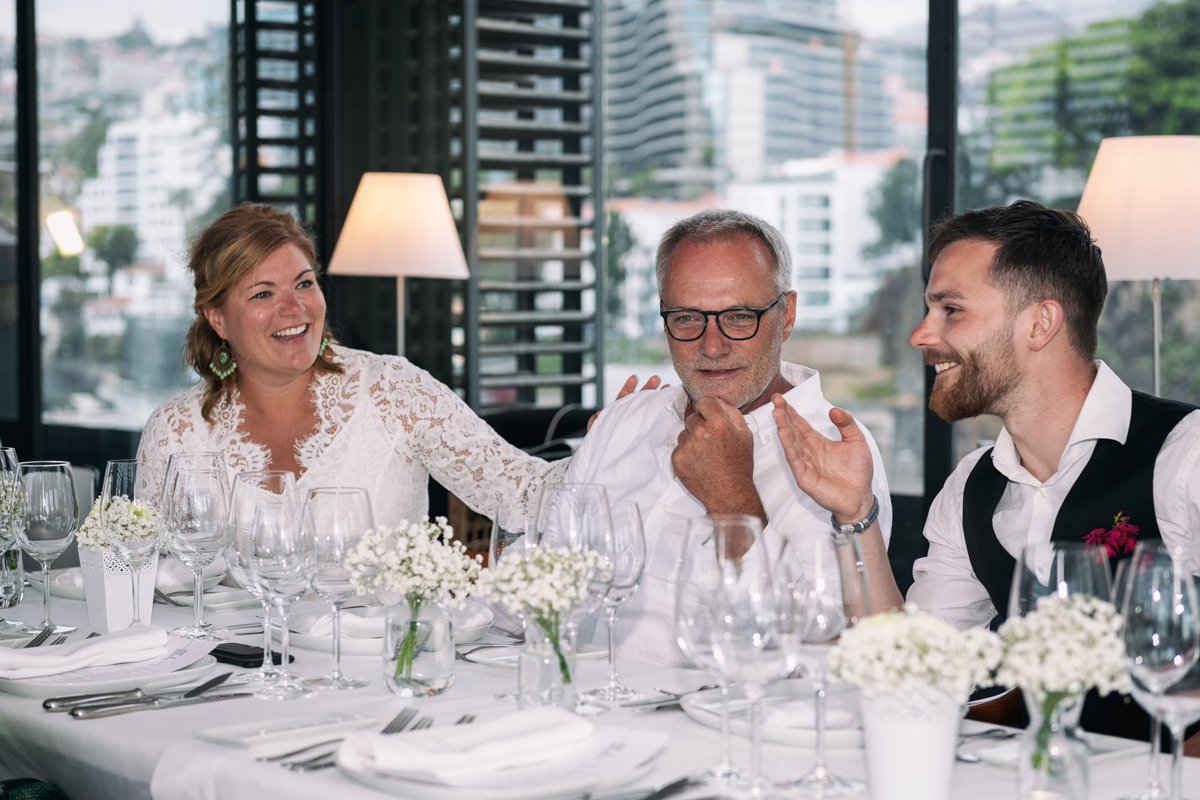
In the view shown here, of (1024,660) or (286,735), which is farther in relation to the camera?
(286,735)

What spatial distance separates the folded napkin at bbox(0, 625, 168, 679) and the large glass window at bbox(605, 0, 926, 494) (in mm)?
3205

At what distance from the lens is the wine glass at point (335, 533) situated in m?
1.83

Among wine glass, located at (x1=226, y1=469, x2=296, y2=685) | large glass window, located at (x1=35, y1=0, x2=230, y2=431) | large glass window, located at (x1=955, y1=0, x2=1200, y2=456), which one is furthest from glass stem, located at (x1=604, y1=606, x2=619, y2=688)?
large glass window, located at (x1=35, y1=0, x2=230, y2=431)

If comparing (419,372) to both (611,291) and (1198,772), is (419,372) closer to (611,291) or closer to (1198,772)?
(1198,772)

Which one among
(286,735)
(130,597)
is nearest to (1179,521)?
(286,735)

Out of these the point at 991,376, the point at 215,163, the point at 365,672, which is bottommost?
the point at 365,672

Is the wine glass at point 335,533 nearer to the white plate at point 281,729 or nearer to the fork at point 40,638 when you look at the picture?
the white plate at point 281,729

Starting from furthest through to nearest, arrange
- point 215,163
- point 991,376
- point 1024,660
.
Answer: point 215,163
point 991,376
point 1024,660

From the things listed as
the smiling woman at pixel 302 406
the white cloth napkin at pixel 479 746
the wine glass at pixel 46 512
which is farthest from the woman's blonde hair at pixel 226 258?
the white cloth napkin at pixel 479 746

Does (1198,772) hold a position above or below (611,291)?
below

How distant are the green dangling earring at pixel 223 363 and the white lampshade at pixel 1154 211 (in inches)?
81.4

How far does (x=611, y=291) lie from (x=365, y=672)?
421cm

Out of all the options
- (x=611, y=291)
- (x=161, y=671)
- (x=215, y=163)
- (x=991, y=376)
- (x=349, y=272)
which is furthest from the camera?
(x=215, y=163)

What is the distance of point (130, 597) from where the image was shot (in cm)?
228
